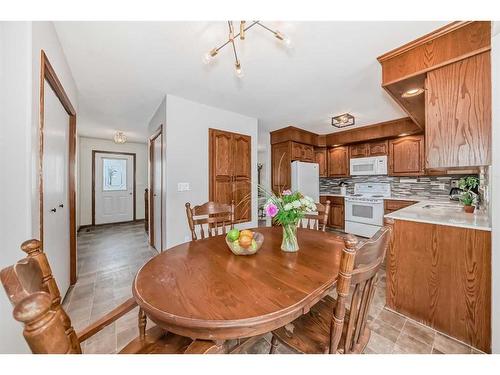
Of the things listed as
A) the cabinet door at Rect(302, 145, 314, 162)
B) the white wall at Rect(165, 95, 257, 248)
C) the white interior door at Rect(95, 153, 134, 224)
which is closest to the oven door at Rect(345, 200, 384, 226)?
the cabinet door at Rect(302, 145, 314, 162)

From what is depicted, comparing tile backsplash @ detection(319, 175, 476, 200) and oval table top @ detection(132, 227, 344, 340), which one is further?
tile backsplash @ detection(319, 175, 476, 200)

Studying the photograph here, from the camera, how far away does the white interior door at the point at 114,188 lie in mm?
5379

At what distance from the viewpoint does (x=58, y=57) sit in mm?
1709

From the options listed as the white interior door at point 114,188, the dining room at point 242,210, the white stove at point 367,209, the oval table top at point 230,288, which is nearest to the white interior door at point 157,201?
the dining room at point 242,210

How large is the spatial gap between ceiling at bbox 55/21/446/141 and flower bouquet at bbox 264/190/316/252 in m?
1.32

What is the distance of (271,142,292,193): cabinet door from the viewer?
439 cm

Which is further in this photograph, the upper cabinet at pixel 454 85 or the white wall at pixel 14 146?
the upper cabinet at pixel 454 85

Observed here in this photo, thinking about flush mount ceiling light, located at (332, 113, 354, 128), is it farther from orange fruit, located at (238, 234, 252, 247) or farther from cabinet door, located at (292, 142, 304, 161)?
orange fruit, located at (238, 234, 252, 247)

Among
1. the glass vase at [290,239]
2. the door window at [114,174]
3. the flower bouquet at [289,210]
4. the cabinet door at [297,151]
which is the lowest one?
the glass vase at [290,239]

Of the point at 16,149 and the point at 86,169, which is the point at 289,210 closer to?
the point at 16,149

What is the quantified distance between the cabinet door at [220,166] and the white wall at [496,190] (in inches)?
109

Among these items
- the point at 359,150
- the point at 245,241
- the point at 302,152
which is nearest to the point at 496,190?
the point at 245,241

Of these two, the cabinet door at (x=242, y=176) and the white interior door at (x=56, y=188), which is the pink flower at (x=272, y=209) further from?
the cabinet door at (x=242, y=176)
